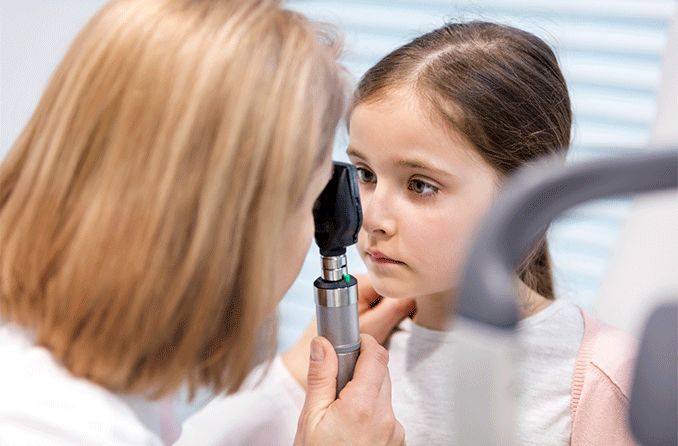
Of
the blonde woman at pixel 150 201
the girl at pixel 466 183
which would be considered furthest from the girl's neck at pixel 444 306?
the blonde woman at pixel 150 201

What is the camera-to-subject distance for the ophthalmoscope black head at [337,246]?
29.7 inches

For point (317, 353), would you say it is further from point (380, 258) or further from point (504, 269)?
point (504, 269)

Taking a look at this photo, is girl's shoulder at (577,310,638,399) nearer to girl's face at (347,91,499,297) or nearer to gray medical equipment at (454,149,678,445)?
girl's face at (347,91,499,297)

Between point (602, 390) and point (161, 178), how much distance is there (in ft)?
1.45

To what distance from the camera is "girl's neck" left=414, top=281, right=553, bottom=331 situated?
2.98 feet

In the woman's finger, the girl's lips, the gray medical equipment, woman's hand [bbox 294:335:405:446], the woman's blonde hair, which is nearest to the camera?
the gray medical equipment

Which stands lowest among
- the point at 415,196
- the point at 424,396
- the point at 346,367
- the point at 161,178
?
the point at 424,396

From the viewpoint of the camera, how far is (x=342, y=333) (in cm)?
78

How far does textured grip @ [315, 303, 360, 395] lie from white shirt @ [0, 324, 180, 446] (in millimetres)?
166

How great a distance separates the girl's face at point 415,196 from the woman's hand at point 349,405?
0.09 meters

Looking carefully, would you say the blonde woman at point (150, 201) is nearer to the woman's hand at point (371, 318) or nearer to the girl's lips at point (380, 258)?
the girl's lips at point (380, 258)

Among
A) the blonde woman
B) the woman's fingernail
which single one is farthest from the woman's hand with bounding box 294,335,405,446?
the blonde woman

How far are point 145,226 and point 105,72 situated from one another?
0.35 feet

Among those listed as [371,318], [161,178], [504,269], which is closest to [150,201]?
[161,178]
